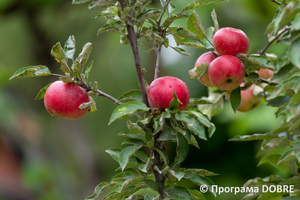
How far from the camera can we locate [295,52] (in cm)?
48

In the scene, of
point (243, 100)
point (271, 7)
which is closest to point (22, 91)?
point (271, 7)

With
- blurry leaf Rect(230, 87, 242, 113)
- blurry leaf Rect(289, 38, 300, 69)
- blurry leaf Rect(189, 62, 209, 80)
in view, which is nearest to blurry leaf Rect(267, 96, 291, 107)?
blurry leaf Rect(230, 87, 242, 113)

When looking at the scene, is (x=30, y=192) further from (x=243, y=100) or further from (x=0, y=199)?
(x=243, y=100)

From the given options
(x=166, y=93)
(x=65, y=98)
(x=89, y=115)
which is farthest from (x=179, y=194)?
(x=89, y=115)

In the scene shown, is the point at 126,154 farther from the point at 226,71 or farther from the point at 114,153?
the point at 226,71

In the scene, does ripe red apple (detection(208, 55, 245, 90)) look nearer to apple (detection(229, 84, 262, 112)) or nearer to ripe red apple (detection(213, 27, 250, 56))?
ripe red apple (detection(213, 27, 250, 56))

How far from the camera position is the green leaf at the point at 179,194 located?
64 cm

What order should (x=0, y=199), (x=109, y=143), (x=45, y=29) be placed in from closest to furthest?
(x=45, y=29) < (x=0, y=199) < (x=109, y=143)

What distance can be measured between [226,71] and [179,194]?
0.97 feet

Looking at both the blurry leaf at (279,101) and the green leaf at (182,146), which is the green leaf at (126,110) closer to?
the green leaf at (182,146)

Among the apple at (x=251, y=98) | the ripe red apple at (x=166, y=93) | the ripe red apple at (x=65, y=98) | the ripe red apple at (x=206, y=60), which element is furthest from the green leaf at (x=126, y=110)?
the apple at (x=251, y=98)

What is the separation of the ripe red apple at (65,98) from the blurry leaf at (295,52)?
0.44 m

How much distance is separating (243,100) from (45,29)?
2.07 m

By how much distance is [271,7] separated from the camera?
1.97 meters
